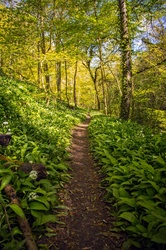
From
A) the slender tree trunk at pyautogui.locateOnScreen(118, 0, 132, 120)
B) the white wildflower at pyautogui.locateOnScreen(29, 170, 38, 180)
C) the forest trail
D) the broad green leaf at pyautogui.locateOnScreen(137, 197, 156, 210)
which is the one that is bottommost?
the forest trail

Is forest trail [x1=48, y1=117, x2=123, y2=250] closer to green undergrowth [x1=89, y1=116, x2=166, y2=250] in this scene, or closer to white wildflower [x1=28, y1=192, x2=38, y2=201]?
green undergrowth [x1=89, y1=116, x2=166, y2=250]

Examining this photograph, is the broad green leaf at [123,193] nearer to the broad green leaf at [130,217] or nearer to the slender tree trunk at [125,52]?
the broad green leaf at [130,217]

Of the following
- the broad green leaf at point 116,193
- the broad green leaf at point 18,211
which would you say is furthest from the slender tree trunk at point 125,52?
the broad green leaf at point 18,211

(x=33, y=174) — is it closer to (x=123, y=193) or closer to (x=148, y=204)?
(x=123, y=193)

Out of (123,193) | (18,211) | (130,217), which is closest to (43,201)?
(18,211)

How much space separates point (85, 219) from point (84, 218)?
1.3 inches

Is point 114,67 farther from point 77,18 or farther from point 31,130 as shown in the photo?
point 31,130

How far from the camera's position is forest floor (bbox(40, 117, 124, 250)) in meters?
3.08

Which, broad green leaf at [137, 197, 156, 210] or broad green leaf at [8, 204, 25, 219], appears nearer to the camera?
broad green leaf at [8, 204, 25, 219]

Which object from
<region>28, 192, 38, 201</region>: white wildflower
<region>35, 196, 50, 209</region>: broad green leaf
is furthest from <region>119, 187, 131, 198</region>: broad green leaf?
<region>28, 192, 38, 201</region>: white wildflower

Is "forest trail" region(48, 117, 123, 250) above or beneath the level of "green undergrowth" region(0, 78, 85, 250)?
beneath

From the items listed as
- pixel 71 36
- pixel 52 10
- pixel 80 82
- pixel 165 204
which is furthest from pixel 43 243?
pixel 80 82

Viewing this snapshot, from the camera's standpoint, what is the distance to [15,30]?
11398mm

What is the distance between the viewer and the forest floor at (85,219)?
308 cm
